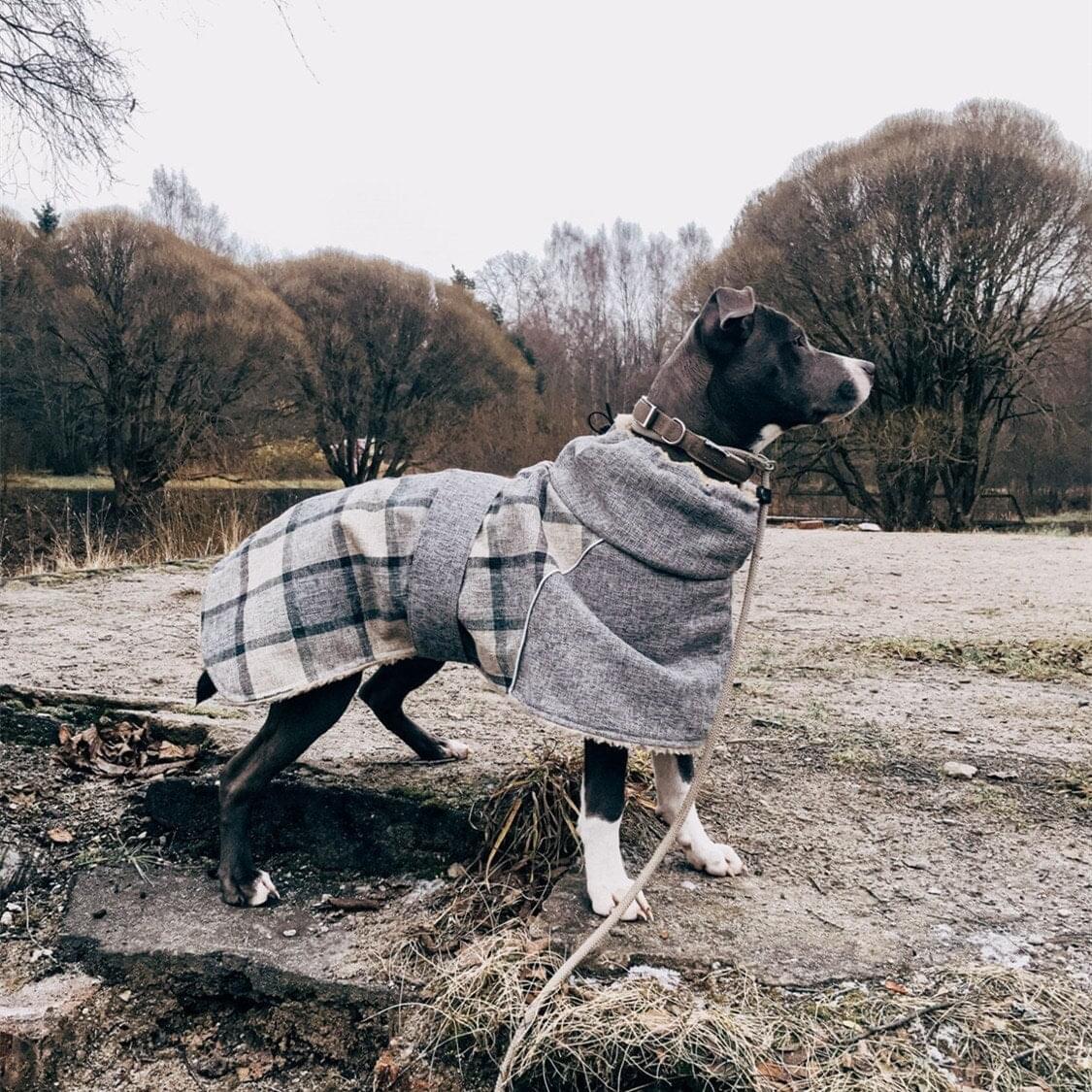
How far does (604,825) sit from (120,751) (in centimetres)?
184

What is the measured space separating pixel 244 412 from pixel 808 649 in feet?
46.1

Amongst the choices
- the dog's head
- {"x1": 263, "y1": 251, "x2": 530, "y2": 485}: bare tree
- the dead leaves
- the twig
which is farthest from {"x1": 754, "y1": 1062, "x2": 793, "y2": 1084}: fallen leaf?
{"x1": 263, "y1": 251, "x2": 530, "y2": 485}: bare tree

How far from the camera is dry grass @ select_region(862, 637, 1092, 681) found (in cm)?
412

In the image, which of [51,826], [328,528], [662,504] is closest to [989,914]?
[662,504]

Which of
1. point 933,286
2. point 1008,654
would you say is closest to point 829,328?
point 933,286

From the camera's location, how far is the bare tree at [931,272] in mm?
15336

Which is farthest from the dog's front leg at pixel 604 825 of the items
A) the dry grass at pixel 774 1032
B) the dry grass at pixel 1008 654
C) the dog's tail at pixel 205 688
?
the dry grass at pixel 1008 654

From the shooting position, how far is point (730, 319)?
7.52 ft

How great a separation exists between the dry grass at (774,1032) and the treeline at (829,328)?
509 inches

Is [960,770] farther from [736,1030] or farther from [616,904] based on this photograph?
[736,1030]

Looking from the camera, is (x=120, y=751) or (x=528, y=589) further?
(x=120, y=751)

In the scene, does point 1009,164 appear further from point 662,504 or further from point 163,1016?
point 163,1016

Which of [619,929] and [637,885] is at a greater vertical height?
[637,885]

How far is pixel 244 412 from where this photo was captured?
16547 millimetres
